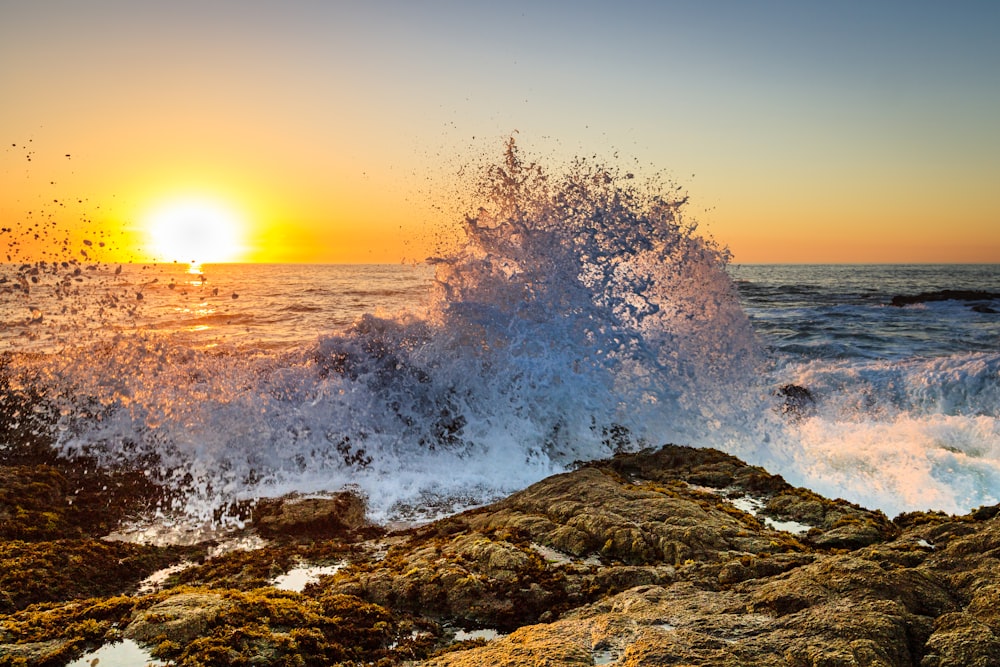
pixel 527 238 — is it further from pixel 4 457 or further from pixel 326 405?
pixel 4 457

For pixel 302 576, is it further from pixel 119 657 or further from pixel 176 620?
pixel 119 657

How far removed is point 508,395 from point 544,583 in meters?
5.54

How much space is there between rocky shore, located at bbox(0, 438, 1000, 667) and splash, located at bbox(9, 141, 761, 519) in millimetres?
1330

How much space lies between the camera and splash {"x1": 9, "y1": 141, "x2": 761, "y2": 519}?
7.75m

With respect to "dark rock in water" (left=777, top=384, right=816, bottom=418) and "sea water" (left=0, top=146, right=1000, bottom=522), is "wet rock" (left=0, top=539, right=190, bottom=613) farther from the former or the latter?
"dark rock in water" (left=777, top=384, right=816, bottom=418)

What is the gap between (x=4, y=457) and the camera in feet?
24.3

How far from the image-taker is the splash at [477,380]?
7746mm

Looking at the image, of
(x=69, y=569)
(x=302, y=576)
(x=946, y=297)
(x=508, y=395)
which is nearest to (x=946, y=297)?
(x=946, y=297)

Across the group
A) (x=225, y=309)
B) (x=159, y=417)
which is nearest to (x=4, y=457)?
(x=159, y=417)

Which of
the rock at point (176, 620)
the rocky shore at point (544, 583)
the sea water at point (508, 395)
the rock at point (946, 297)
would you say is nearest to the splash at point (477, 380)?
the sea water at point (508, 395)

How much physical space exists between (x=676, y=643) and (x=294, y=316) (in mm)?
23811

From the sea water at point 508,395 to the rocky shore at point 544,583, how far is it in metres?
1.37

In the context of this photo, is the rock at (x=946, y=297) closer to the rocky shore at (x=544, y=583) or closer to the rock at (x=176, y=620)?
the rocky shore at (x=544, y=583)

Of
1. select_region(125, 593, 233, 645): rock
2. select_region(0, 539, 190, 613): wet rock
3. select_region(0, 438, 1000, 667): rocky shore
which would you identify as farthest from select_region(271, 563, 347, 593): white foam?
select_region(0, 539, 190, 613): wet rock
